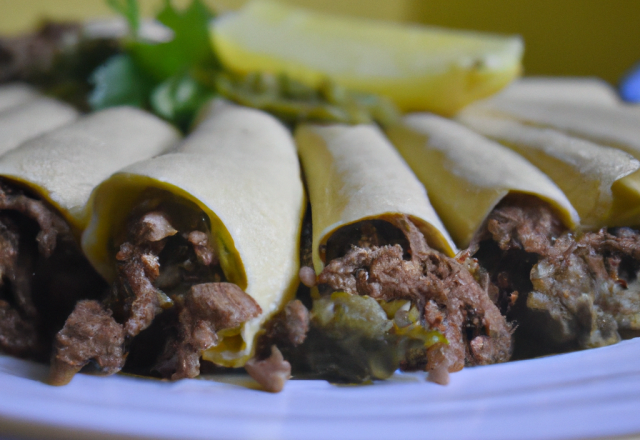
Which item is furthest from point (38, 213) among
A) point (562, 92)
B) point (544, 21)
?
point (544, 21)

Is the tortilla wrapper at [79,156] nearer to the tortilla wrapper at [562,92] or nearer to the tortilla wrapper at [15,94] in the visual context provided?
the tortilla wrapper at [15,94]

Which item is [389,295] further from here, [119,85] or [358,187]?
[119,85]

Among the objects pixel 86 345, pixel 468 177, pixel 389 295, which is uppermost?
pixel 468 177

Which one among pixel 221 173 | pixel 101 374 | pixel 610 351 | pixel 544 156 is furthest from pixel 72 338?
pixel 544 156

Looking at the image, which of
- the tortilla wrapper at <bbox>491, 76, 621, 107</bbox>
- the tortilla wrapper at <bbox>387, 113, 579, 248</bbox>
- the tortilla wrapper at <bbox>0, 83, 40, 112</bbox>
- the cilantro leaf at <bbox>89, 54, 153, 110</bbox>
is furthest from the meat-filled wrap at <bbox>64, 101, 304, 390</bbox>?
the tortilla wrapper at <bbox>491, 76, 621, 107</bbox>

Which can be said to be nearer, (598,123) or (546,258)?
(546,258)

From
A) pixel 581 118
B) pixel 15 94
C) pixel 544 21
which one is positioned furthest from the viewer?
pixel 544 21

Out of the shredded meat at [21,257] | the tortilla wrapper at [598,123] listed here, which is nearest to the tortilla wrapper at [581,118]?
the tortilla wrapper at [598,123]
